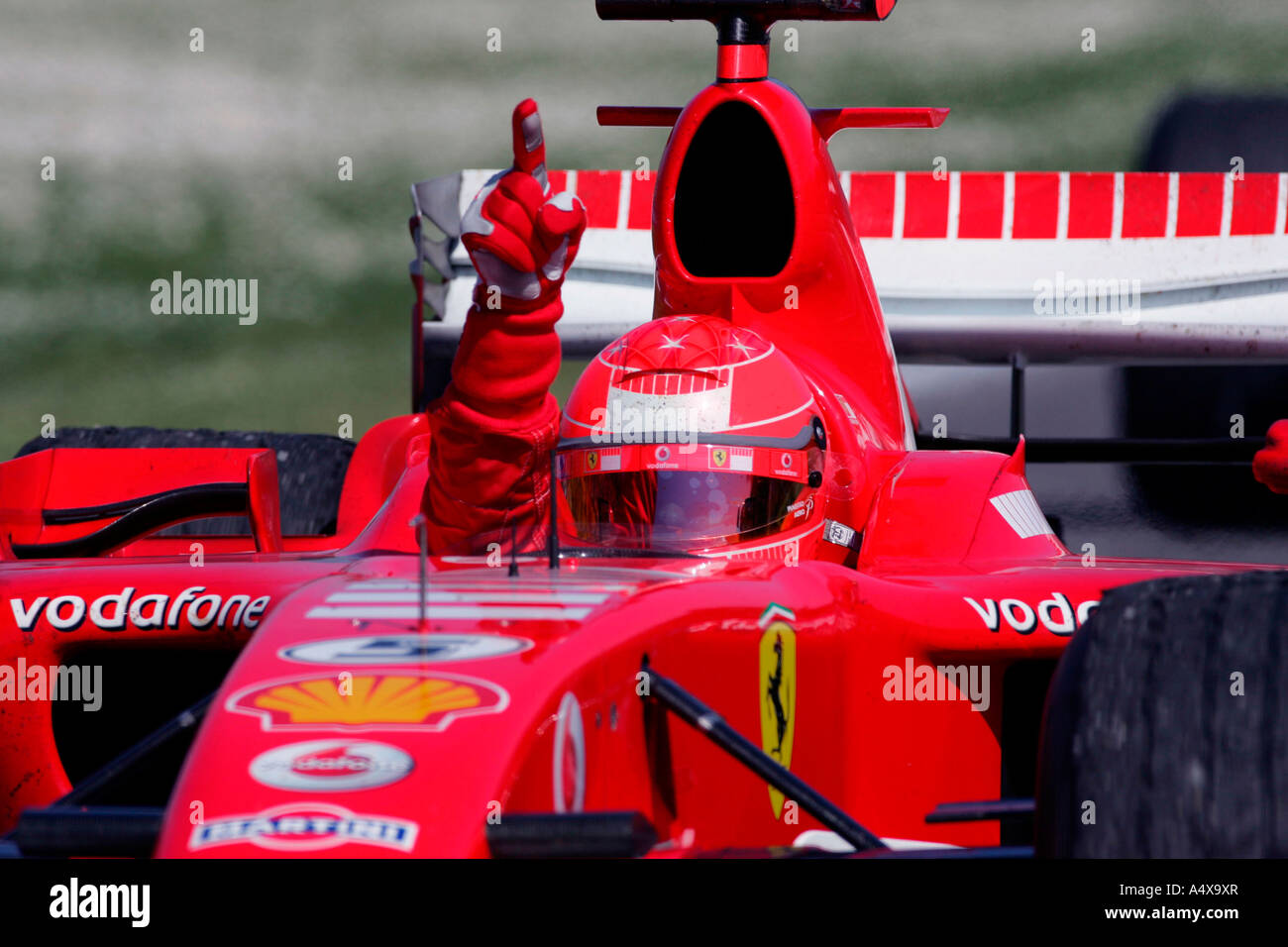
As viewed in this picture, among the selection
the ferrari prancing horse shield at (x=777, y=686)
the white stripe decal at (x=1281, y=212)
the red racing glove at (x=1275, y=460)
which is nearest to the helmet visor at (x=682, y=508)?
the ferrari prancing horse shield at (x=777, y=686)

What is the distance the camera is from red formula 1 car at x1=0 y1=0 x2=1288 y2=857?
1.93 m

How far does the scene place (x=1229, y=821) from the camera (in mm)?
1977

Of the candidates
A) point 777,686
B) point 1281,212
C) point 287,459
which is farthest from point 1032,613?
point 1281,212

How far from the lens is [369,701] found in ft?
→ 6.49

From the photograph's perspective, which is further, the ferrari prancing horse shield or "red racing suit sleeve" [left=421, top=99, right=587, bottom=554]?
"red racing suit sleeve" [left=421, top=99, right=587, bottom=554]

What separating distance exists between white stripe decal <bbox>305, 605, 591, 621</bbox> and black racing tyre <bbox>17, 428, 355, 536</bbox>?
10.4ft

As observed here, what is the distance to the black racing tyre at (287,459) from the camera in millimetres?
5434

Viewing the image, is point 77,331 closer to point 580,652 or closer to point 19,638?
point 19,638

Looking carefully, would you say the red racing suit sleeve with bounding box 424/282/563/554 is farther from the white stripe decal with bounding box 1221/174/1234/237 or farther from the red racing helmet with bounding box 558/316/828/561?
the white stripe decal with bounding box 1221/174/1234/237

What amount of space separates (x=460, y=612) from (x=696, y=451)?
914 mm

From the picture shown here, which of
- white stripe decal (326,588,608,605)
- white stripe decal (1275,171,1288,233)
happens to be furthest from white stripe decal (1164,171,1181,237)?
white stripe decal (326,588,608,605)

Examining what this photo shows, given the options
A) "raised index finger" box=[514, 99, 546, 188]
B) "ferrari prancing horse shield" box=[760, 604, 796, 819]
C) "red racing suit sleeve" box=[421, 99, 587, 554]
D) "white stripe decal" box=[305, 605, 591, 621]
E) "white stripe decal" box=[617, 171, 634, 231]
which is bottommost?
"ferrari prancing horse shield" box=[760, 604, 796, 819]

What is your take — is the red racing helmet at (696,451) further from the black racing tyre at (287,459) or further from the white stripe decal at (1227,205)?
the white stripe decal at (1227,205)

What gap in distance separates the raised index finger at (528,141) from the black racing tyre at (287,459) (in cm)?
237
